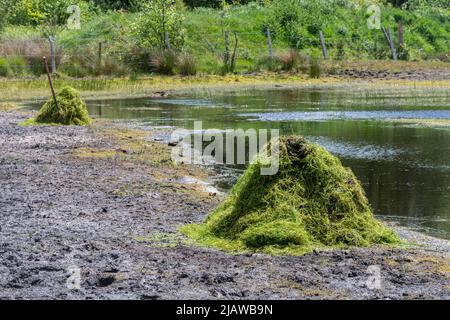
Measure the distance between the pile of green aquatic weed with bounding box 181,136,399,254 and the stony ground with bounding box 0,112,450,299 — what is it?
314 millimetres

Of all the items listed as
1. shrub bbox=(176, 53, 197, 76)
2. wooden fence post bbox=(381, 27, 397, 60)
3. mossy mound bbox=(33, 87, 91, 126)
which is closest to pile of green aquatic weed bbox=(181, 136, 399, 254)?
mossy mound bbox=(33, 87, 91, 126)

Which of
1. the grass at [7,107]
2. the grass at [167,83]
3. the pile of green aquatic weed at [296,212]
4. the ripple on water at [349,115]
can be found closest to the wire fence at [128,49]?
the grass at [167,83]

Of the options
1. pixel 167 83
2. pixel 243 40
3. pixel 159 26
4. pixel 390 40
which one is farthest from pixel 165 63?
pixel 390 40

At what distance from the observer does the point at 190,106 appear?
27.0 metres

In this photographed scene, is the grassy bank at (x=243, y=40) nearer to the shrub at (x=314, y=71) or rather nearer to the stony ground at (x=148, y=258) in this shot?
the shrub at (x=314, y=71)

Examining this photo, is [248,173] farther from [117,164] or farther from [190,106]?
[190,106]

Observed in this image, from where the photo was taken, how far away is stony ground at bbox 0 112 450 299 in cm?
695

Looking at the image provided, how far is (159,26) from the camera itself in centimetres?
4112

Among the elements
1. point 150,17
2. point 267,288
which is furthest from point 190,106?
point 267,288

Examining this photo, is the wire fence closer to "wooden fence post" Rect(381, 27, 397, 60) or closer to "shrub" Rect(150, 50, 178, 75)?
"shrub" Rect(150, 50, 178, 75)

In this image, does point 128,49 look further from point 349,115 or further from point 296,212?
point 296,212

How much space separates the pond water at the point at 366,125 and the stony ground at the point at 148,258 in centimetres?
204

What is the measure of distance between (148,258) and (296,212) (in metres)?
1.67

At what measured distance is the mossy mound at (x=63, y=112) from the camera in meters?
20.5
